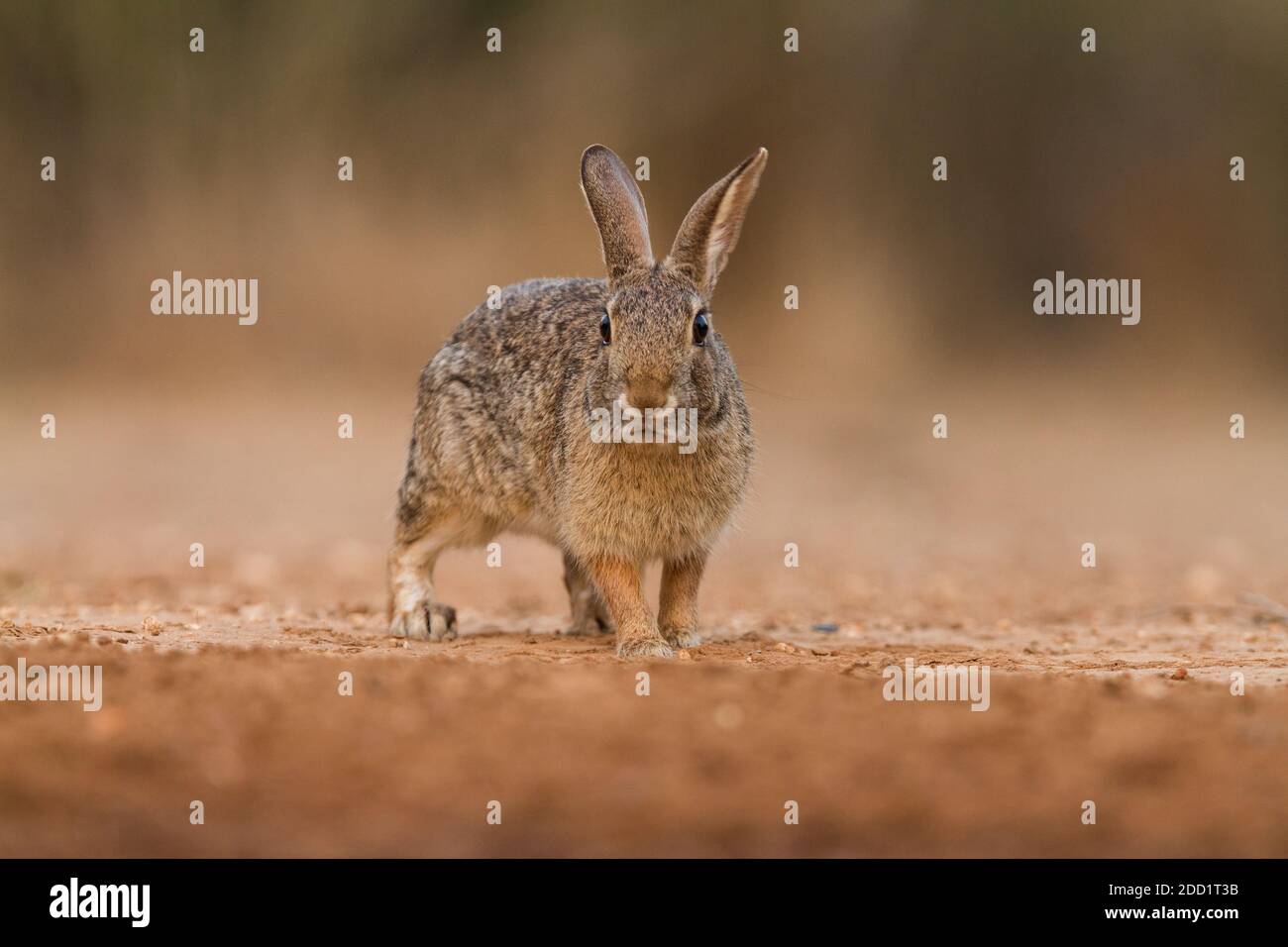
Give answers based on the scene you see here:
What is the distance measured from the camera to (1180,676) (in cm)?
553

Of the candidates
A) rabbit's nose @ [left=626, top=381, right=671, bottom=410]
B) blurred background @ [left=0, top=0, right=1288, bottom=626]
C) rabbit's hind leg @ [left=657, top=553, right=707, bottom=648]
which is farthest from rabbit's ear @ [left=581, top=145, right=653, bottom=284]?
blurred background @ [left=0, top=0, right=1288, bottom=626]

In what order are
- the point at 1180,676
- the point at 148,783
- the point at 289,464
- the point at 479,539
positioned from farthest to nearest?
the point at 289,464 → the point at 479,539 → the point at 1180,676 → the point at 148,783

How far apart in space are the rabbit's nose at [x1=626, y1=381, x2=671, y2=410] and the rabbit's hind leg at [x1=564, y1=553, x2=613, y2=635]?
178 centimetres

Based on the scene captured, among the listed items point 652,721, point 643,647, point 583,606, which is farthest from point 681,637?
point 652,721

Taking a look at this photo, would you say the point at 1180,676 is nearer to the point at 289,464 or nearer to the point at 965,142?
the point at 289,464

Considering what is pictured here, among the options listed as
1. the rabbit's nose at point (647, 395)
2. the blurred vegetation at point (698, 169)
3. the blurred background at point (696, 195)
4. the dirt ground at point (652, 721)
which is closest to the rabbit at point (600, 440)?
the rabbit's nose at point (647, 395)

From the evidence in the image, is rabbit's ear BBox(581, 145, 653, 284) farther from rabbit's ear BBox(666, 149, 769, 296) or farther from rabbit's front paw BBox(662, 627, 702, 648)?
rabbit's front paw BBox(662, 627, 702, 648)

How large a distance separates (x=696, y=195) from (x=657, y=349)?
40.2 feet

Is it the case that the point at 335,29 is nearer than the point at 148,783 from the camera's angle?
No

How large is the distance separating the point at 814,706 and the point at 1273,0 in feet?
57.3

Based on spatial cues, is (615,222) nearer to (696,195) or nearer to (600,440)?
(600,440)

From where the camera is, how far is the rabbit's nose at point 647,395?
5879 mm

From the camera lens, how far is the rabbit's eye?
6.28 metres

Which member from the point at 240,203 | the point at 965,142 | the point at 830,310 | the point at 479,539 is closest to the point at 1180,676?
the point at 479,539
